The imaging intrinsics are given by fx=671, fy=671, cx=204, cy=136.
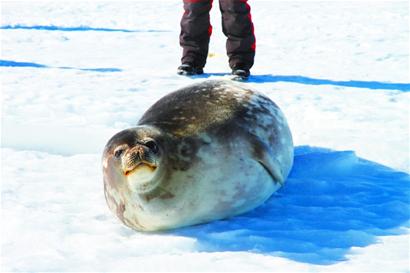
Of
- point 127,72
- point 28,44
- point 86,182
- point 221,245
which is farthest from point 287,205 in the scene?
point 28,44

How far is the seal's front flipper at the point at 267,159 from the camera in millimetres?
2361

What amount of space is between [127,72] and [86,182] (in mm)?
2994

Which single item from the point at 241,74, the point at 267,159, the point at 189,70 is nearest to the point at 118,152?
the point at 267,159

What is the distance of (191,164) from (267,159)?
35cm

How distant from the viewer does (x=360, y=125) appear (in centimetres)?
367

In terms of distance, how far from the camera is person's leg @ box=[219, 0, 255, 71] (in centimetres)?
496

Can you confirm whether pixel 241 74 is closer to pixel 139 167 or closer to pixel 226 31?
pixel 226 31

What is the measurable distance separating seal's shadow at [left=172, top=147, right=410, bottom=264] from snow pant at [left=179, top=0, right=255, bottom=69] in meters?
2.27

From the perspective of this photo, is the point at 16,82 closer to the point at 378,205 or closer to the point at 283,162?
the point at 283,162

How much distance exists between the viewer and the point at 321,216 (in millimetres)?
2293

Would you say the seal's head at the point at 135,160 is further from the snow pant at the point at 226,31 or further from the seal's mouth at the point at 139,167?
the snow pant at the point at 226,31

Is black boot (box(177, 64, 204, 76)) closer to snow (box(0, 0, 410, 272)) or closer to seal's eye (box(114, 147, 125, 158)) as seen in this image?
snow (box(0, 0, 410, 272))

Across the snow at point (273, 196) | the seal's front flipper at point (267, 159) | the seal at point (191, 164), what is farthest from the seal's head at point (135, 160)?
the seal's front flipper at point (267, 159)

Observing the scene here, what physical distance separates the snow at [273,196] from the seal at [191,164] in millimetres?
67
